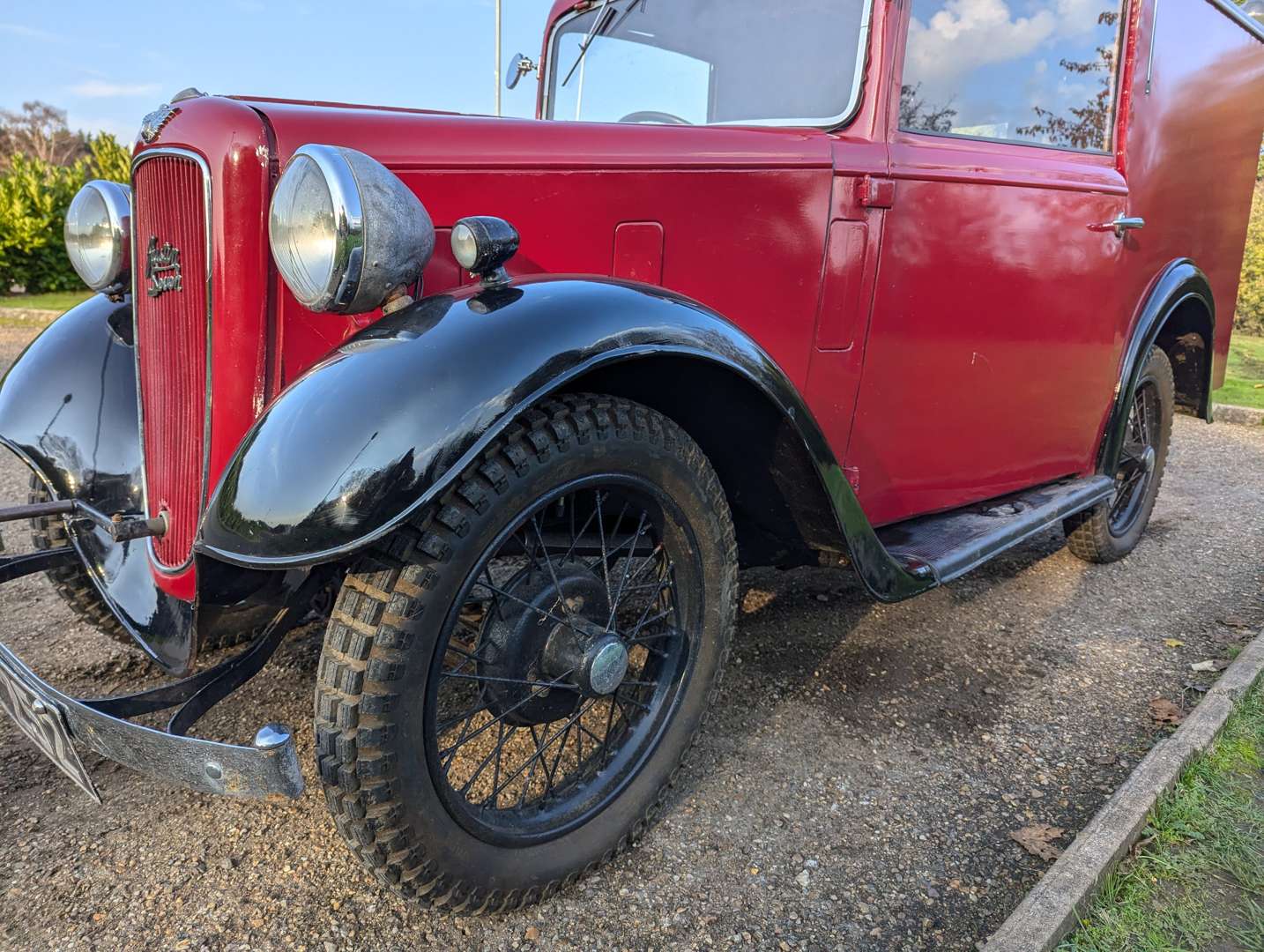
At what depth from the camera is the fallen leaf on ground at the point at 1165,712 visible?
240cm

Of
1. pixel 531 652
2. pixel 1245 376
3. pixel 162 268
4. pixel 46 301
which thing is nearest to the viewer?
pixel 531 652

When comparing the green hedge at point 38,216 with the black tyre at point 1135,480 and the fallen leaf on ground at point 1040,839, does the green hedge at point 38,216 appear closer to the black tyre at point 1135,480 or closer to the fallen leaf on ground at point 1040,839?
the black tyre at point 1135,480

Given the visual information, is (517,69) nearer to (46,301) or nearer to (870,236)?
(870,236)

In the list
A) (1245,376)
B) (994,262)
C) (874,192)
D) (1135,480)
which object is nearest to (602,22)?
(874,192)

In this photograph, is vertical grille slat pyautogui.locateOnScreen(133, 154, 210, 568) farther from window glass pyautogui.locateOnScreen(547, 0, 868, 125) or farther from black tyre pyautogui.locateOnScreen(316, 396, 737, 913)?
window glass pyautogui.locateOnScreen(547, 0, 868, 125)

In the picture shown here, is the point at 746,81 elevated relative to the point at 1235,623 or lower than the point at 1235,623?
elevated

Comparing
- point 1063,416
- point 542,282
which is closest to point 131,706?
point 542,282

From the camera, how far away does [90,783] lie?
1.46 m

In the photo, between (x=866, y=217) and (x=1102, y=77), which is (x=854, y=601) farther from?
(x=1102, y=77)

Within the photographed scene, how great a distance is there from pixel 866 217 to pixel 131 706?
198cm

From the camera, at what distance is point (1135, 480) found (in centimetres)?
383

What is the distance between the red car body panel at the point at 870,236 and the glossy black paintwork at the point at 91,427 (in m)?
0.68

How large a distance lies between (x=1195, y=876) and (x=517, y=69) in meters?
3.03

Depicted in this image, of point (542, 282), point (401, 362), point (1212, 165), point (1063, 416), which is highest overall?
point (1212, 165)
